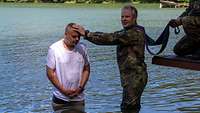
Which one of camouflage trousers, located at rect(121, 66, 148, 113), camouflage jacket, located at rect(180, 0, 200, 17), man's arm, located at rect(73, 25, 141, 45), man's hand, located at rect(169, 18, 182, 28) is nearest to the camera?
man's arm, located at rect(73, 25, 141, 45)

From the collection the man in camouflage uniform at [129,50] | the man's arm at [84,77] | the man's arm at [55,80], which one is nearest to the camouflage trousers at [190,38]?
the man in camouflage uniform at [129,50]

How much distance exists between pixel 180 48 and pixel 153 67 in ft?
41.7

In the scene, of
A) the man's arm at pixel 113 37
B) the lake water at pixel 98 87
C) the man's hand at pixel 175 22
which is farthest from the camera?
the lake water at pixel 98 87

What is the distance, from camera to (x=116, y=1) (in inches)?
5103

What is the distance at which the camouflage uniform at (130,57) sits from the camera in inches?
313

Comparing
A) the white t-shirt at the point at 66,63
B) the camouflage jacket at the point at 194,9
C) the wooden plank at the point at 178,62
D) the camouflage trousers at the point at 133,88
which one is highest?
the camouflage jacket at the point at 194,9

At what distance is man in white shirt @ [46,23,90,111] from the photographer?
756cm

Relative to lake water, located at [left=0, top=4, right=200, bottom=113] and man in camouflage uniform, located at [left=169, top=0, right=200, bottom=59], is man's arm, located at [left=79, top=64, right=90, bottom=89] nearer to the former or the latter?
man in camouflage uniform, located at [left=169, top=0, right=200, bottom=59]

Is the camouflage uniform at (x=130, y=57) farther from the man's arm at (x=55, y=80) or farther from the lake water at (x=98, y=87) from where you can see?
the lake water at (x=98, y=87)

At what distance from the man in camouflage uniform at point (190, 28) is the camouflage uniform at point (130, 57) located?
3.20ft

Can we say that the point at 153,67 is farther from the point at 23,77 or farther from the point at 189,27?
the point at 189,27

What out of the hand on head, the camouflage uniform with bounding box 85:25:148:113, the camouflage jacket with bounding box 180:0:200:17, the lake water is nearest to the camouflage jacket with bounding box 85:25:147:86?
the camouflage uniform with bounding box 85:25:148:113

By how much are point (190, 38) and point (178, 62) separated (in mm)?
499

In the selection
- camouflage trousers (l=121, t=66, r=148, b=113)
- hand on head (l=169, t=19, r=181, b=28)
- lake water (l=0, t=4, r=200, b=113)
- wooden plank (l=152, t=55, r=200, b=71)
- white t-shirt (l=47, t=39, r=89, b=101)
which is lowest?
lake water (l=0, t=4, r=200, b=113)
